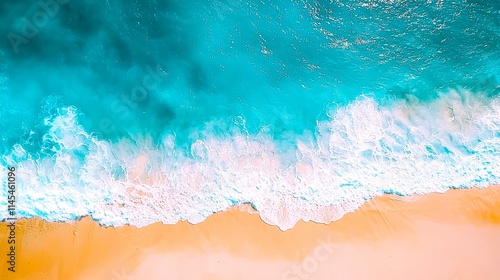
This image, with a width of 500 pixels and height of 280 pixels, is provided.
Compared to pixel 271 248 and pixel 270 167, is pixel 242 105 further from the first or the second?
pixel 271 248

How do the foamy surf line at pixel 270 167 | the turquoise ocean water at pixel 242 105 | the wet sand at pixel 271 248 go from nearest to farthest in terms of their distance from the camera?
the wet sand at pixel 271 248, the foamy surf line at pixel 270 167, the turquoise ocean water at pixel 242 105

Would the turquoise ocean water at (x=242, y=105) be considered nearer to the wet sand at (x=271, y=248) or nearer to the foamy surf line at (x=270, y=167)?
the foamy surf line at (x=270, y=167)

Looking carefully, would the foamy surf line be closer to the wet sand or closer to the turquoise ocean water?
the turquoise ocean water

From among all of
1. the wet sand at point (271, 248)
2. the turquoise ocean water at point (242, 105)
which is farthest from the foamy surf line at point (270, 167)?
the wet sand at point (271, 248)

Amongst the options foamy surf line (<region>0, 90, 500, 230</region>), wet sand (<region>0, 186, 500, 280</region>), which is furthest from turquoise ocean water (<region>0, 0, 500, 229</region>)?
wet sand (<region>0, 186, 500, 280</region>)

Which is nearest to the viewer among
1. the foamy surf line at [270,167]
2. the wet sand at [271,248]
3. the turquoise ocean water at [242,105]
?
the wet sand at [271,248]

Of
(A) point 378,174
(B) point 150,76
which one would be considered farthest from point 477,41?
(B) point 150,76

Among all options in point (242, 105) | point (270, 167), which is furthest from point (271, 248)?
point (242, 105)
